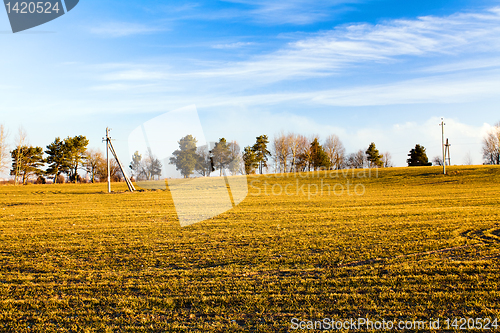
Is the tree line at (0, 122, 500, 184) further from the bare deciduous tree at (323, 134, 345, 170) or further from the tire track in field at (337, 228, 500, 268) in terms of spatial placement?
the tire track in field at (337, 228, 500, 268)

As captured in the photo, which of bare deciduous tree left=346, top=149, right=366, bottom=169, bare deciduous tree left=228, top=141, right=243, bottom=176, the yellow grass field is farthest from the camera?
bare deciduous tree left=346, top=149, right=366, bottom=169

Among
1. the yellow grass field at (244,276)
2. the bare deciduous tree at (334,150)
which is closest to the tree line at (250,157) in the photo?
the bare deciduous tree at (334,150)

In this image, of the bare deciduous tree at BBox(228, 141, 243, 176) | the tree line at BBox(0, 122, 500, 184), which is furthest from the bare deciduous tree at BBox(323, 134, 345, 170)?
the bare deciduous tree at BBox(228, 141, 243, 176)

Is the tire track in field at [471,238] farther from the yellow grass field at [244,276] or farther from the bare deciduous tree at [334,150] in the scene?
the bare deciduous tree at [334,150]

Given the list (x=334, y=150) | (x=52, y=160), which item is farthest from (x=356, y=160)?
(x=52, y=160)

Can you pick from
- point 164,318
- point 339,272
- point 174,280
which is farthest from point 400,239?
point 164,318

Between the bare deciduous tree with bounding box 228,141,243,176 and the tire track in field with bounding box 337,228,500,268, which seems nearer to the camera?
the tire track in field with bounding box 337,228,500,268

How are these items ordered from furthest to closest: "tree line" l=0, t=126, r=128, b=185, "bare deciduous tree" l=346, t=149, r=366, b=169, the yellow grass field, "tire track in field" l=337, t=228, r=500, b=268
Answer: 1. "bare deciduous tree" l=346, t=149, r=366, b=169
2. "tree line" l=0, t=126, r=128, b=185
3. "tire track in field" l=337, t=228, r=500, b=268
4. the yellow grass field

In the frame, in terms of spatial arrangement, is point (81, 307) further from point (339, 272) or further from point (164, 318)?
point (339, 272)

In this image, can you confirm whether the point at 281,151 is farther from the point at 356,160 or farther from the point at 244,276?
the point at 244,276

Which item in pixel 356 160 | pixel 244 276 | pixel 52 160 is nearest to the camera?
pixel 244 276

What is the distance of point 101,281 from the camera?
19.0 feet

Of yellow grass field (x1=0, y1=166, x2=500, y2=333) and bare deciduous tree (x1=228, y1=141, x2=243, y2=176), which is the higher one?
bare deciduous tree (x1=228, y1=141, x2=243, y2=176)

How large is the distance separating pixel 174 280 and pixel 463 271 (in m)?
5.32
